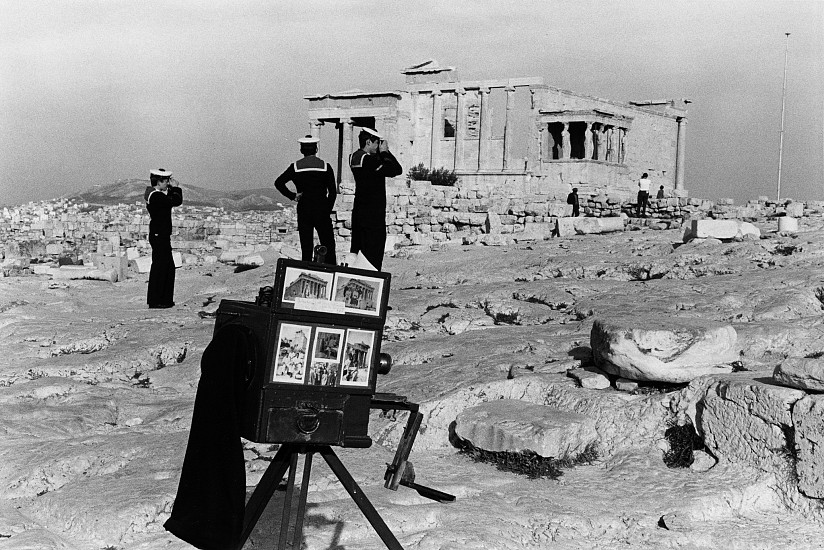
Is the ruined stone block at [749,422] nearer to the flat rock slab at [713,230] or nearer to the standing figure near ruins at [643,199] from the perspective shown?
the flat rock slab at [713,230]

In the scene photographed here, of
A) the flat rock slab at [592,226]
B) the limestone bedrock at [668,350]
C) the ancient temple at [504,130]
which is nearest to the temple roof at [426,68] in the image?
the ancient temple at [504,130]

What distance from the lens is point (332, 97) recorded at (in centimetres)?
4888

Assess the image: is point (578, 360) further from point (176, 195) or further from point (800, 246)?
point (800, 246)

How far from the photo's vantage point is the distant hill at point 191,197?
81250 millimetres

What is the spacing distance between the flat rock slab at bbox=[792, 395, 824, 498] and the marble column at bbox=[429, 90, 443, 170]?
4319cm

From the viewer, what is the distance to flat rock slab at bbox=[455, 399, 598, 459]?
6.48 metres

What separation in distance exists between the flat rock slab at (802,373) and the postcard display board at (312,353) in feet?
10.4

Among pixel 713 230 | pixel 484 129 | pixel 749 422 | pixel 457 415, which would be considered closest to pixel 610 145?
pixel 484 129

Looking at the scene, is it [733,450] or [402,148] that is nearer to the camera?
[733,450]

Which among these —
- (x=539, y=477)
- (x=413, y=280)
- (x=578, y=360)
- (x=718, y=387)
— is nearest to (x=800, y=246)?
(x=413, y=280)

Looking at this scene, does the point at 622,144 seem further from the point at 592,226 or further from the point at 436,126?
the point at 592,226

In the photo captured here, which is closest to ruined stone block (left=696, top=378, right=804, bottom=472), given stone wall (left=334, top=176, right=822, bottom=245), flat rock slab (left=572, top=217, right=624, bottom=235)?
stone wall (left=334, top=176, right=822, bottom=245)

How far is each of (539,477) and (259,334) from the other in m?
3.03

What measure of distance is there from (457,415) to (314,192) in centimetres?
445
